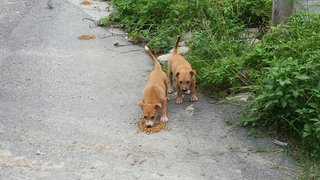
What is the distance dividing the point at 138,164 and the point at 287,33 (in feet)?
8.82

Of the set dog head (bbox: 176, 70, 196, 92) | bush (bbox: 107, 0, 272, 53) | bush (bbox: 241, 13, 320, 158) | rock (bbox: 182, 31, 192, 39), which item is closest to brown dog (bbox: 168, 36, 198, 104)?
dog head (bbox: 176, 70, 196, 92)

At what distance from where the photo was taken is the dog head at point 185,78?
5.39 m

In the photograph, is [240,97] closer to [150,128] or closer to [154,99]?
[154,99]

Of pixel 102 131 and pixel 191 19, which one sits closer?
pixel 102 131

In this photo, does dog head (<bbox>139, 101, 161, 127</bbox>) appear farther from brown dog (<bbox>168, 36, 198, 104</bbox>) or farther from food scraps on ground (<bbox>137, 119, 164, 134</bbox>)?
brown dog (<bbox>168, 36, 198, 104</bbox>)

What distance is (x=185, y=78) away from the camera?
5.39 metres

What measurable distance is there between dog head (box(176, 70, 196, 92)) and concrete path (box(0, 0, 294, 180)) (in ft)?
0.93

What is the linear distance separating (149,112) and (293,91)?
5.10ft

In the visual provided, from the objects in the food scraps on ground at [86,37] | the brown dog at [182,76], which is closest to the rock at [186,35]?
the brown dog at [182,76]

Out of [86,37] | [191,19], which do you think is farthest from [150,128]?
[86,37]

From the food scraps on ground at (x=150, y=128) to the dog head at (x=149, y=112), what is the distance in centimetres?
5

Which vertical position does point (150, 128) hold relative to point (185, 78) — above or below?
below

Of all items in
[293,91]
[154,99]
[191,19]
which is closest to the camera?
[293,91]

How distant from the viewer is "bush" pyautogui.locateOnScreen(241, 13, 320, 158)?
4.32m
